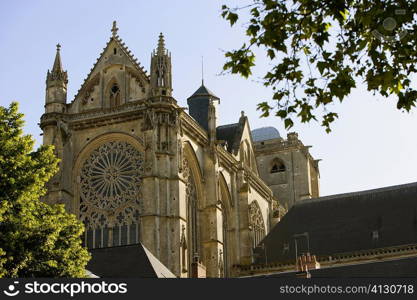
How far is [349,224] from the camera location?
160 ft

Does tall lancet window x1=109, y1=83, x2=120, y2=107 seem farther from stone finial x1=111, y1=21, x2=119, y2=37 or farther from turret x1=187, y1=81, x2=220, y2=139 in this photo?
turret x1=187, y1=81, x2=220, y2=139

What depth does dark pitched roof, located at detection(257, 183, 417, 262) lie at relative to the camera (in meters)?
46.4

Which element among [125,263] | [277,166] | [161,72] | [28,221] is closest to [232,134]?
[277,166]

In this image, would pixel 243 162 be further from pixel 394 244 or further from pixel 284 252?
pixel 394 244

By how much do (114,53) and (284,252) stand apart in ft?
48.9

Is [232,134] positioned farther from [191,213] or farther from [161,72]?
[161,72]

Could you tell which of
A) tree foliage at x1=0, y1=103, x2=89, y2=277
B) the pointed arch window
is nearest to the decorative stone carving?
tree foliage at x1=0, y1=103, x2=89, y2=277

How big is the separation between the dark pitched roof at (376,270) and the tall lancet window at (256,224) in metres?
13.7

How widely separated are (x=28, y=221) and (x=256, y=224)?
3151 centimetres

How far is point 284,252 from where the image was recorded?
4888cm

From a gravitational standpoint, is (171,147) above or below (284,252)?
above

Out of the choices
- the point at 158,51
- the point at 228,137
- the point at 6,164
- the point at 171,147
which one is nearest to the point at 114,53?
the point at 158,51

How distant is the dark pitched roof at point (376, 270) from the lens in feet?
111

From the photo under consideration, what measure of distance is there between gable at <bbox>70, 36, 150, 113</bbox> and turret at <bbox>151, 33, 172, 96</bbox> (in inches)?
53.4
